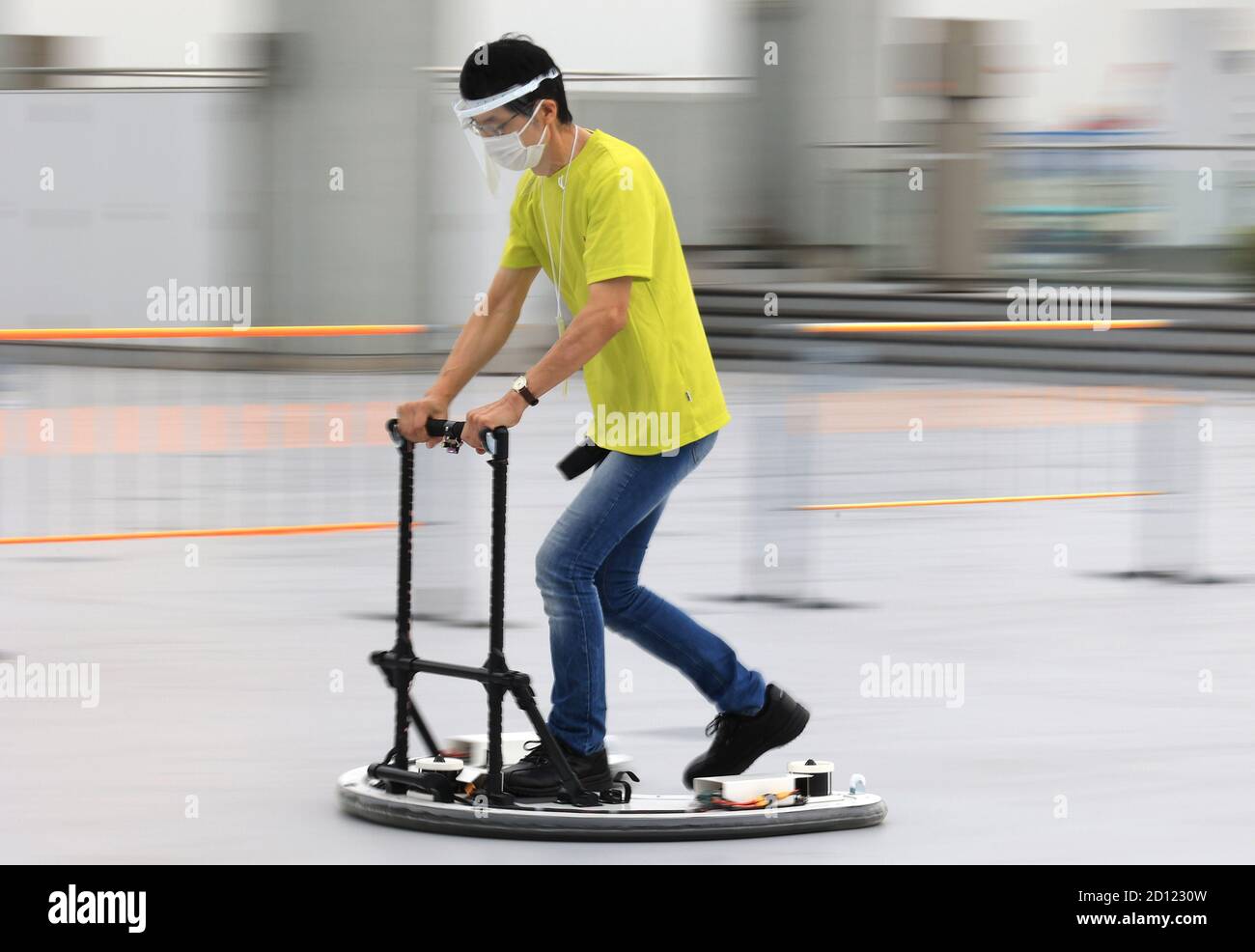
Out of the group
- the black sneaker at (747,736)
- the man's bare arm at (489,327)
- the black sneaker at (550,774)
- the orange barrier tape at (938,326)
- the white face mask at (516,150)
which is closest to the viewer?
the white face mask at (516,150)

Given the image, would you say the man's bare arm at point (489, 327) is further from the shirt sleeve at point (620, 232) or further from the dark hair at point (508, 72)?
the dark hair at point (508, 72)

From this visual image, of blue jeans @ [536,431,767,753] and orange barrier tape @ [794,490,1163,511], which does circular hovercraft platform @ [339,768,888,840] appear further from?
orange barrier tape @ [794,490,1163,511]

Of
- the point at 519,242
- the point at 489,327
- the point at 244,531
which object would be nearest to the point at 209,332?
the point at 244,531

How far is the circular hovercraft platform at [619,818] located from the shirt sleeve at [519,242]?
54.8 inches

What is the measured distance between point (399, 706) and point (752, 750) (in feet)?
3.10

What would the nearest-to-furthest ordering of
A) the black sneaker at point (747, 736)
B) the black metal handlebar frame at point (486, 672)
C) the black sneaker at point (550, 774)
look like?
the black metal handlebar frame at point (486, 672) → the black sneaker at point (550, 774) → the black sneaker at point (747, 736)

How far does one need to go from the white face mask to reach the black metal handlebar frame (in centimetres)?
66

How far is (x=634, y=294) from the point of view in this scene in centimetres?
559

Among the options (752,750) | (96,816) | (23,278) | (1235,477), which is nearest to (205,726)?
(96,816)

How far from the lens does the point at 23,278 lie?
77.8 feet

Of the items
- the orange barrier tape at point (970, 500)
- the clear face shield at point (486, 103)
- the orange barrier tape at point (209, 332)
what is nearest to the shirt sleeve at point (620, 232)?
the clear face shield at point (486, 103)

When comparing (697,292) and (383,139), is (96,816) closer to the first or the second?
(383,139)

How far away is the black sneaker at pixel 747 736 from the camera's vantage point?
608 centimetres

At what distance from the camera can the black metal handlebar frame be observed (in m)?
5.64
